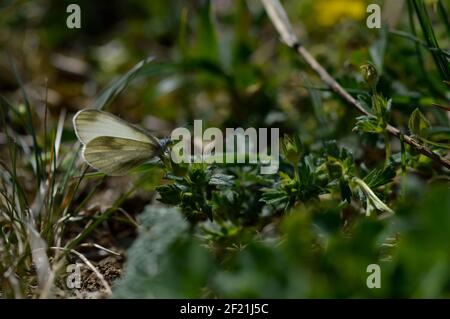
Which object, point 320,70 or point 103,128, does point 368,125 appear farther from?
point 103,128

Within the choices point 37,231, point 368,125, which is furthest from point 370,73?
point 37,231

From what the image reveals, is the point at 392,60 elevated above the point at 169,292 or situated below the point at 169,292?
above

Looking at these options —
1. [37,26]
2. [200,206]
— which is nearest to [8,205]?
[200,206]

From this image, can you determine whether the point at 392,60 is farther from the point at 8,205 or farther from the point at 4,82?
the point at 4,82

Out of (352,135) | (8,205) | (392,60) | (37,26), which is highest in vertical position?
(37,26)

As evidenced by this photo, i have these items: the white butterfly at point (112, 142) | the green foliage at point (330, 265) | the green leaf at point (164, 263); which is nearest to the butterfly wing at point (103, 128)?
the white butterfly at point (112, 142)
